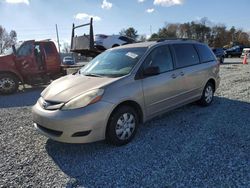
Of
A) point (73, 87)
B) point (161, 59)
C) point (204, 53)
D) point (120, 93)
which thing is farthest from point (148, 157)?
point (204, 53)

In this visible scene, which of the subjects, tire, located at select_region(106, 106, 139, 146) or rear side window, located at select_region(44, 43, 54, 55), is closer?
Result: tire, located at select_region(106, 106, 139, 146)

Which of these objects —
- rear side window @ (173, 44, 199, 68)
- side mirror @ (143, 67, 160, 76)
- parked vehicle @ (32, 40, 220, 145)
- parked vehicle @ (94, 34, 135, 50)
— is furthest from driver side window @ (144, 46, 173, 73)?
parked vehicle @ (94, 34, 135, 50)

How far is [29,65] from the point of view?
10094mm

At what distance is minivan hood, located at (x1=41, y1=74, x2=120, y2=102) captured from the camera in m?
3.83

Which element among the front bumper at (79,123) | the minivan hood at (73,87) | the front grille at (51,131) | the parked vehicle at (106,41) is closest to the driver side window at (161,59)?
the minivan hood at (73,87)

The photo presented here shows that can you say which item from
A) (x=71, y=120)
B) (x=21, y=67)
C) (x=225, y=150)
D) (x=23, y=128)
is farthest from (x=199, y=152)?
(x=21, y=67)

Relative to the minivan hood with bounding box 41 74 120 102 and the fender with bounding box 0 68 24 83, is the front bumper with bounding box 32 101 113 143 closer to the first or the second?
the minivan hood with bounding box 41 74 120 102

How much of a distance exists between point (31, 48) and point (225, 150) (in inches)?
348

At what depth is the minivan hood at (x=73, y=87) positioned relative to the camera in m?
3.83

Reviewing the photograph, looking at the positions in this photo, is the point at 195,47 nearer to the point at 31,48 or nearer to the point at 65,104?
the point at 65,104

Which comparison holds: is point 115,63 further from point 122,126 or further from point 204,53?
point 204,53

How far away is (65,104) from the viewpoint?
3666mm

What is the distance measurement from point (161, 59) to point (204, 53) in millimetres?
1951

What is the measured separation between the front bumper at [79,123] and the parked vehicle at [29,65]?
685 cm
